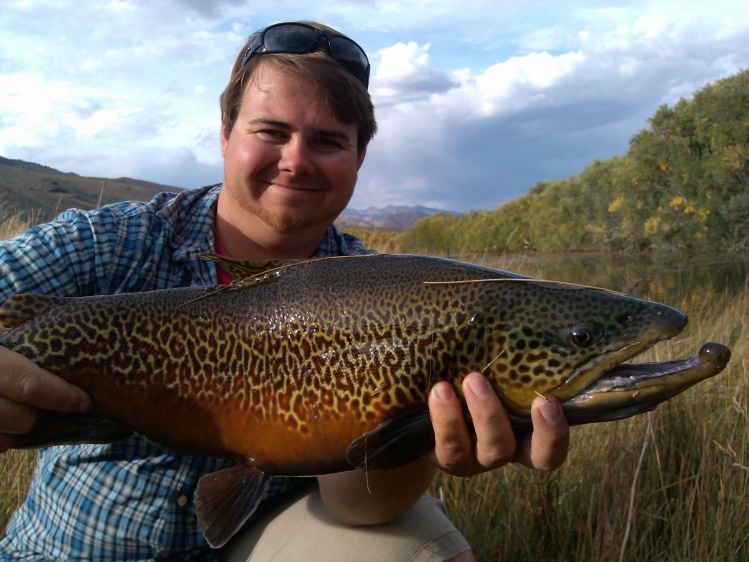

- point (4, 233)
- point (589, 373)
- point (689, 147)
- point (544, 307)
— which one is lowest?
point (589, 373)

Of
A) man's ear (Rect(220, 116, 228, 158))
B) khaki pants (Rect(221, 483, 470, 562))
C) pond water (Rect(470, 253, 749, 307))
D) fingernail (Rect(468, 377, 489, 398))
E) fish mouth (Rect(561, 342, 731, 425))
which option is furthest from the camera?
pond water (Rect(470, 253, 749, 307))

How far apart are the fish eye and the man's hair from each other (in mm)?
1781

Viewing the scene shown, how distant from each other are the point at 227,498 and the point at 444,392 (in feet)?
3.02

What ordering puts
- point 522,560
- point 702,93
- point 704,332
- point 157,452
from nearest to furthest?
point 157,452
point 522,560
point 704,332
point 702,93

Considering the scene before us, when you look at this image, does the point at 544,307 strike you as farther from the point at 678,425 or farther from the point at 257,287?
the point at 678,425

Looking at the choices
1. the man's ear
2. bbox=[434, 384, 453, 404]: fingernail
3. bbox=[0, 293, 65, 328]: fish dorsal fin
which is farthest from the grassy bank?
the man's ear

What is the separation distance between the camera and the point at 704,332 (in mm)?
8289

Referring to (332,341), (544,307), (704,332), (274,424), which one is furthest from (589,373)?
(704,332)

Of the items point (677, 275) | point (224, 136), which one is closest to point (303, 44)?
point (224, 136)

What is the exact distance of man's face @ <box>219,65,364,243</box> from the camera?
9.91 ft

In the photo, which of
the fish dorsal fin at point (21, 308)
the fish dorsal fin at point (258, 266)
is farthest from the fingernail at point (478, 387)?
the fish dorsal fin at point (21, 308)

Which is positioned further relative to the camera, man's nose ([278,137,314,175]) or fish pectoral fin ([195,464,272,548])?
man's nose ([278,137,314,175])

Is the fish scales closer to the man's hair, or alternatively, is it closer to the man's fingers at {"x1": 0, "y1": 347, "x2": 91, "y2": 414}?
the man's fingers at {"x1": 0, "y1": 347, "x2": 91, "y2": 414}

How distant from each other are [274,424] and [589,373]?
111 centimetres
